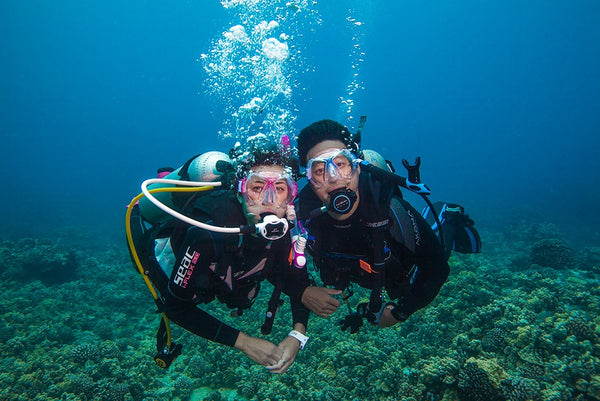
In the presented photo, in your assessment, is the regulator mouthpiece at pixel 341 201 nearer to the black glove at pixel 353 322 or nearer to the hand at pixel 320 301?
the hand at pixel 320 301

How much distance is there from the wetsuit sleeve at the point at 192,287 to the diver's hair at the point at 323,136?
5.32ft

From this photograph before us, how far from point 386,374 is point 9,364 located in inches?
312

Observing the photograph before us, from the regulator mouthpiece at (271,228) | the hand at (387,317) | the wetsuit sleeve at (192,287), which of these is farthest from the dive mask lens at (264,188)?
the hand at (387,317)

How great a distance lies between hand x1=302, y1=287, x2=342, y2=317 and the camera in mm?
3123

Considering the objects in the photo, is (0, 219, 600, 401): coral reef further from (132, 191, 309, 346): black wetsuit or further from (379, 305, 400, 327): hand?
(132, 191, 309, 346): black wetsuit

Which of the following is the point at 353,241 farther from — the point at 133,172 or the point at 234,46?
the point at 133,172

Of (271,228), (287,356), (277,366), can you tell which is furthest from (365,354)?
(271,228)

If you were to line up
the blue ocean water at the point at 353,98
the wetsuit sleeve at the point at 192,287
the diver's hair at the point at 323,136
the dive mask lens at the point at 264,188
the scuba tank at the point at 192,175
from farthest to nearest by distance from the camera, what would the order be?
the blue ocean water at the point at 353,98 → the scuba tank at the point at 192,175 → the diver's hair at the point at 323,136 → the dive mask lens at the point at 264,188 → the wetsuit sleeve at the point at 192,287

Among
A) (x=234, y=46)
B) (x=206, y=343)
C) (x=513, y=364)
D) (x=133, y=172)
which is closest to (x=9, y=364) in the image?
(x=206, y=343)

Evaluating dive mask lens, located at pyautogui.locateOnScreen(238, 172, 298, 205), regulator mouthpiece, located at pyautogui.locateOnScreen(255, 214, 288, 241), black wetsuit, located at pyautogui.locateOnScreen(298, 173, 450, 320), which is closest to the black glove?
black wetsuit, located at pyautogui.locateOnScreen(298, 173, 450, 320)

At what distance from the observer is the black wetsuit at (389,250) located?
3125 millimetres

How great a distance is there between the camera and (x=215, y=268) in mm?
2797

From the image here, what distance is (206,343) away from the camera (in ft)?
22.7

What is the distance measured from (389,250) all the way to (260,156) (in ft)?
6.09
